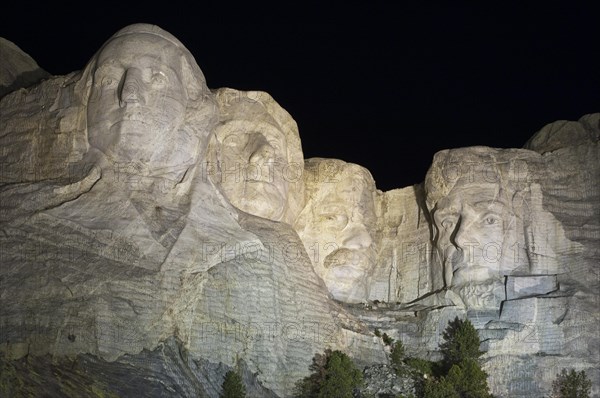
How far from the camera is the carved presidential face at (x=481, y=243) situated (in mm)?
26156

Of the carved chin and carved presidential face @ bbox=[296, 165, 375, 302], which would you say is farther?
carved presidential face @ bbox=[296, 165, 375, 302]

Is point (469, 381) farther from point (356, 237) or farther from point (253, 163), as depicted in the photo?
point (253, 163)

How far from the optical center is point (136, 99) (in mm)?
22891

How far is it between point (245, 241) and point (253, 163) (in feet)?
9.84

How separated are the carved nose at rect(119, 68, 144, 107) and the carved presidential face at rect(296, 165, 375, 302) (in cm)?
588

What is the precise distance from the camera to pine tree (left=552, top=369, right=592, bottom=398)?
77.8 feet

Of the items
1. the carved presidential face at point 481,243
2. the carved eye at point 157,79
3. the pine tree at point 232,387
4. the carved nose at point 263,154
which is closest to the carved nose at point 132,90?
the carved eye at point 157,79

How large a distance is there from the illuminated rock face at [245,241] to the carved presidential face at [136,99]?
0.10ft

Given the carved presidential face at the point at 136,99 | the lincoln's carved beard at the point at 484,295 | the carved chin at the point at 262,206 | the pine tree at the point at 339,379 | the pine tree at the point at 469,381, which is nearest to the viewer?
the pine tree at the point at 339,379

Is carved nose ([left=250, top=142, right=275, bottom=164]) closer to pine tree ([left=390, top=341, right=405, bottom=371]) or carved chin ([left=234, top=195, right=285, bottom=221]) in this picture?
carved chin ([left=234, top=195, right=285, bottom=221])

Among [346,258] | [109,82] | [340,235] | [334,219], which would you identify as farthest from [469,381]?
[109,82]

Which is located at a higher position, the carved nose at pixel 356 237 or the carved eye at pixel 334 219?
the carved eye at pixel 334 219

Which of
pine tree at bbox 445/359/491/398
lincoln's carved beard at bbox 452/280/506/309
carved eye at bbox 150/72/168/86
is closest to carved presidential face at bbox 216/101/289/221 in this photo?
carved eye at bbox 150/72/168/86

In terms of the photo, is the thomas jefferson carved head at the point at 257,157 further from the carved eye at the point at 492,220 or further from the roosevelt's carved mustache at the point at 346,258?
the carved eye at the point at 492,220
